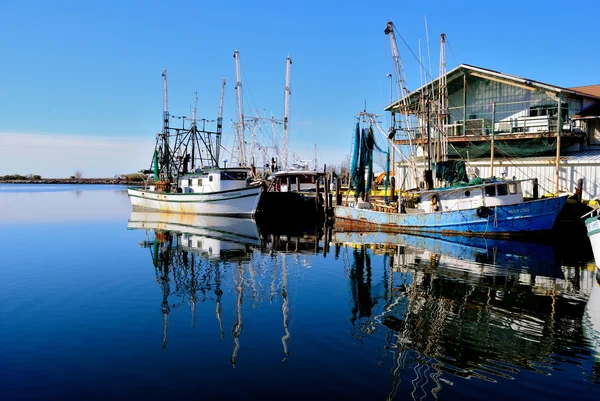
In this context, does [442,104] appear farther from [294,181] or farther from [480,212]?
[294,181]

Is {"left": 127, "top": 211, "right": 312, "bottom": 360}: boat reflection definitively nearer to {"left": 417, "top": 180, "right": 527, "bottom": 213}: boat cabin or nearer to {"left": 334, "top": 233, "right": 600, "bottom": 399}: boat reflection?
{"left": 334, "top": 233, "right": 600, "bottom": 399}: boat reflection

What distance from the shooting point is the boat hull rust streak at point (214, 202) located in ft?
130

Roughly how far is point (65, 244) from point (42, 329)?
15760 millimetres

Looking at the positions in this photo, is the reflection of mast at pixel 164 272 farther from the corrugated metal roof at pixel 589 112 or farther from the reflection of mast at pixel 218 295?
the corrugated metal roof at pixel 589 112

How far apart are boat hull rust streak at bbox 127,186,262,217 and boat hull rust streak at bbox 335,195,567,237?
470 inches

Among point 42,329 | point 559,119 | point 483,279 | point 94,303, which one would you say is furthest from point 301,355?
point 559,119

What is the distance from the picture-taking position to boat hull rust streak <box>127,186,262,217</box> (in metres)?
39.5

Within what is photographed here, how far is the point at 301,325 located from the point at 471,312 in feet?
14.2

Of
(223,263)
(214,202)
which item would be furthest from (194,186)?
(223,263)

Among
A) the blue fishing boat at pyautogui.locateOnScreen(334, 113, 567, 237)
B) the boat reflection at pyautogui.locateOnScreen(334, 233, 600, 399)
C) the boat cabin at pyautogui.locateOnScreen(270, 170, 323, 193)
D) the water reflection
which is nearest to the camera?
the boat reflection at pyautogui.locateOnScreen(334, 233, 600, 399)

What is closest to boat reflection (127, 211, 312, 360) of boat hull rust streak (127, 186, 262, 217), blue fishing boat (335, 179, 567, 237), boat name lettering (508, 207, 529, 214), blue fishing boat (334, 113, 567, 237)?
boat hull rust streak (127, 186, 262, 217)

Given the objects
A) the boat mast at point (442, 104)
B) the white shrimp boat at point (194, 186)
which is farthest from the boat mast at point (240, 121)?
Result: the boat mast at point (442, 104)

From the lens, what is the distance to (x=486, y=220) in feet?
86.6

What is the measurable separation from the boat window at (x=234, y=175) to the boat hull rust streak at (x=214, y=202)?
4.94 ft
